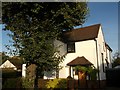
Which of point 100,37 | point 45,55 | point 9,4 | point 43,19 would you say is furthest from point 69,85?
point 100,37

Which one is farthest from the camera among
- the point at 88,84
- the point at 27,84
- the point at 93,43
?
the point at 93,43

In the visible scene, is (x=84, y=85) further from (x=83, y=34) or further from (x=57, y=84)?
(x=83, y=34)

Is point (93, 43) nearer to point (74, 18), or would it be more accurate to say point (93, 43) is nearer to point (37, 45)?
point (74, 18)

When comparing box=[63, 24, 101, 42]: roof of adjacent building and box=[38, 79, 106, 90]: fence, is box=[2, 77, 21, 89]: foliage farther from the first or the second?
box=[63, 24, 101, 42]: roof of adjacent building

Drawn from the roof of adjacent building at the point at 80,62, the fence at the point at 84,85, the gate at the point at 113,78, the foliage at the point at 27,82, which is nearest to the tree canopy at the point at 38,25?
the roof of adjacent building at the point at 80,62

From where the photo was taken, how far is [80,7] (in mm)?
27344

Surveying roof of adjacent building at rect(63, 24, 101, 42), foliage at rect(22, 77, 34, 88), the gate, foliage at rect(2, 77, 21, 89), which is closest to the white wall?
roof of adjacent building at rect(63, 24, 101, 42)

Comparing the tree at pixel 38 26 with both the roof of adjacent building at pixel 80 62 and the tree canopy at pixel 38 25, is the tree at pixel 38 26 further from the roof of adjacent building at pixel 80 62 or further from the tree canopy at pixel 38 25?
the roof of adjacent building at pixel 80 62

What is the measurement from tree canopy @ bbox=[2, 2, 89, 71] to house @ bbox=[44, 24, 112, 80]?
494 cm

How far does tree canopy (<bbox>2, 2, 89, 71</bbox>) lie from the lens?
25.2 m

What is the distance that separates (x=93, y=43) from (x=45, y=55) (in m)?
9.24

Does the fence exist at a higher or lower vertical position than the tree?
lower

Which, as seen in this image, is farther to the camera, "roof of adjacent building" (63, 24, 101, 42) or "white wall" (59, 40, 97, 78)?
"roof of adjacent building" (63, 24, 101, 42)

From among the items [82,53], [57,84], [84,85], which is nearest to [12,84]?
[57,84]
